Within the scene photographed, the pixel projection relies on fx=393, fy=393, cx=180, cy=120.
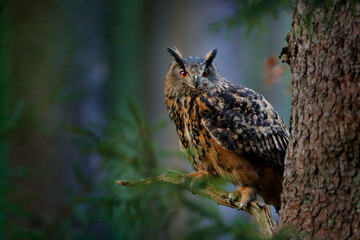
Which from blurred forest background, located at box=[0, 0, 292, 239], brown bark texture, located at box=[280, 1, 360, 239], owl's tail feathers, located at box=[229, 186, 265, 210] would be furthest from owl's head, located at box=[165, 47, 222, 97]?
brown bark texture, located at box=[280, 1, 360, 239]

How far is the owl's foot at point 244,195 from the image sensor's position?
2418 mm

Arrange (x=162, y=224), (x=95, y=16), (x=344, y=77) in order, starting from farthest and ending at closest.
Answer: (x=344, y=77) → (x=162, y=224) → (x=95, y=16)

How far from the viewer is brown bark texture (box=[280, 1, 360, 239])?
1.62 metres

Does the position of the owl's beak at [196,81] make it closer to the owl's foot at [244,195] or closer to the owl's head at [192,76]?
the owl's head at [192,76]

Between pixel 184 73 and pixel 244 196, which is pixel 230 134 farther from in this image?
pixel 184 73

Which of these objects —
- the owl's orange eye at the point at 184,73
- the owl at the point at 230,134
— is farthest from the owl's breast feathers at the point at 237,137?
the owl's orange eye at the point at 184,73

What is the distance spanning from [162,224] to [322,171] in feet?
2.38

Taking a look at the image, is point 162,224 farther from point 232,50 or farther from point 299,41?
point 232,50

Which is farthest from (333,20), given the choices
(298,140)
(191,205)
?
(191,205)

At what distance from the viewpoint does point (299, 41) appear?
1.81 m

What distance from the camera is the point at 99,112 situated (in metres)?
5.75

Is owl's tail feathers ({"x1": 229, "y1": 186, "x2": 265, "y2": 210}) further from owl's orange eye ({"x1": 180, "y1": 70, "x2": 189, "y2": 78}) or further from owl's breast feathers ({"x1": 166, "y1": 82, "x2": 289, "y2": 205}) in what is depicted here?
owl's orange eye ({"x1": 180, "y1": 70, "x2": 189, "y2": 78})

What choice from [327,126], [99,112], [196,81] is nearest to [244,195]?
[196,81]

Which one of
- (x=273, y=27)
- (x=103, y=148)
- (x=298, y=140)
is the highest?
(x=273, y=27)
